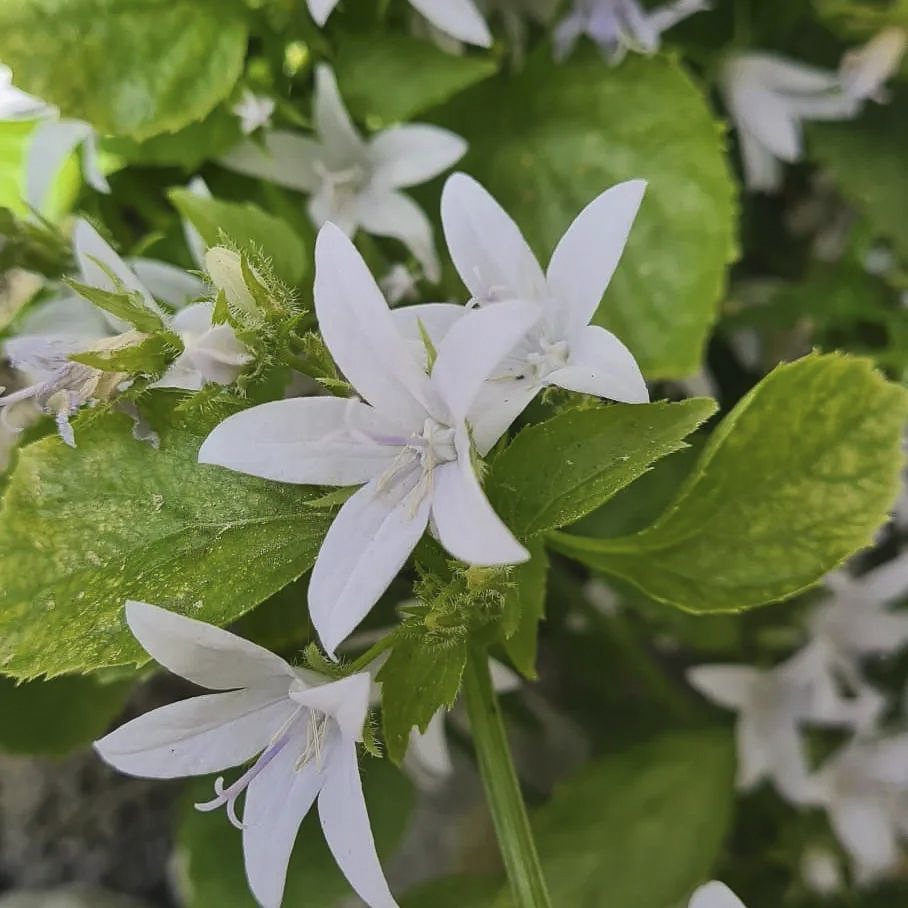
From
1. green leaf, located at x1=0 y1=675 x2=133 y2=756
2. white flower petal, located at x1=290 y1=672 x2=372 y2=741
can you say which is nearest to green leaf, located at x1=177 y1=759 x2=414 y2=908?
green leaf, located at x1=0 y1=675 x2=133 y2=756

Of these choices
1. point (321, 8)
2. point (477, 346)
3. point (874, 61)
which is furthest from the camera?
point (874, 61)

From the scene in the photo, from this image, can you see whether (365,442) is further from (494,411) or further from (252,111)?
(252,111)

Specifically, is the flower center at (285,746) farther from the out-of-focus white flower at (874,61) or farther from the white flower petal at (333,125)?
the out-of-focus white flower at (874,61)

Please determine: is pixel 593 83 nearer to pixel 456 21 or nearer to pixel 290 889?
pixel 456 21

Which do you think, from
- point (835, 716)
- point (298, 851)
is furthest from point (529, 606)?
point (835, 716)

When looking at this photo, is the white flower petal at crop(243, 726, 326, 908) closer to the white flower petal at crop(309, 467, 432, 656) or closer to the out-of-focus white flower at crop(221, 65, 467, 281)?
the white flower petal at crop(309, 467, 432, 656)

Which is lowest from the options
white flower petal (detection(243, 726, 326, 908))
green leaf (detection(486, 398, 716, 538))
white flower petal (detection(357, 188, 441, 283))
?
white flower petal (detection(243, 726, 326, 908))
